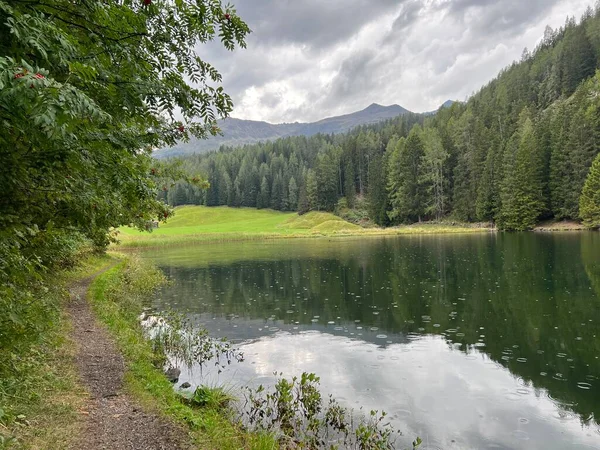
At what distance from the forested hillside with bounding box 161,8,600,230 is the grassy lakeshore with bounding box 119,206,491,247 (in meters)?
6.99

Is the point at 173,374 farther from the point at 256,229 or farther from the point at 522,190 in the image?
the point at 256,229

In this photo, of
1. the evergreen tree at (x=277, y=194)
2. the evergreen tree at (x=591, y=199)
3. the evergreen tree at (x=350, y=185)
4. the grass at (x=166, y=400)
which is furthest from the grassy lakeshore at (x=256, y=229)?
the grass at (x=166, y=400)

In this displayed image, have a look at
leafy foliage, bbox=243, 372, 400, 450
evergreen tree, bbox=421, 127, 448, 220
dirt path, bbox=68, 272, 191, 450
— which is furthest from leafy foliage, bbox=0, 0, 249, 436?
evergreen tree, bbox=421, 127, 448, 220

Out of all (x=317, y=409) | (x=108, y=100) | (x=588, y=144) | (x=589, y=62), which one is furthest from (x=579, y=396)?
(x=589, y=62)

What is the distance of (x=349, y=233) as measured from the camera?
88.2 meters

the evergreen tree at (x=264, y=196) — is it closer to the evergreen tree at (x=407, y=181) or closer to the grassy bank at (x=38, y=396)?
the evergreen tree at (x=407, y=181)

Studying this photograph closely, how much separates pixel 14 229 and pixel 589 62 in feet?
467

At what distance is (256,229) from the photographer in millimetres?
101625

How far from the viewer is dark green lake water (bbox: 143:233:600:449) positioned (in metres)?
9.50

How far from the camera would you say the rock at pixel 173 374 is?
11.6 metres

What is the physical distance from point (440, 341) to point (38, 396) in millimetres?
12818

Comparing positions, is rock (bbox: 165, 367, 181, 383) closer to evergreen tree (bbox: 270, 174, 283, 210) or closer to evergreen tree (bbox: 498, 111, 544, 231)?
evergreen tree (bbox: 498, 111, 544, 231)

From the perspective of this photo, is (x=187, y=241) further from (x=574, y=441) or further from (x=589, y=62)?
(x=589, y=62)

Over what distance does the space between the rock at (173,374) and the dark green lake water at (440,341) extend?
0.73m
